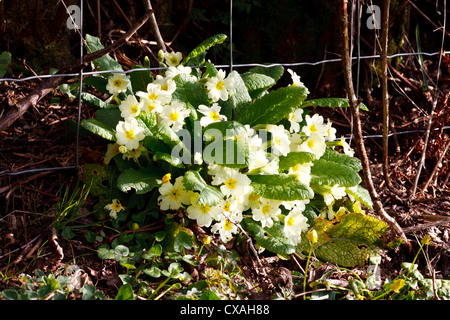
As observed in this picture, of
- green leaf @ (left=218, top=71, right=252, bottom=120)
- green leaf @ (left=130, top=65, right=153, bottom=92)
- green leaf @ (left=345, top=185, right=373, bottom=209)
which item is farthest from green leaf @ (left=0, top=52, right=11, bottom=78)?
green leaf @ (left=345, top=185, right=373, bottom=209)

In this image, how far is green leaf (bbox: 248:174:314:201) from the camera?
2258mm

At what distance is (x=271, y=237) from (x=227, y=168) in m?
0.35

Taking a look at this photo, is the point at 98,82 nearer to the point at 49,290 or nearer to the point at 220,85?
the point at 220,85

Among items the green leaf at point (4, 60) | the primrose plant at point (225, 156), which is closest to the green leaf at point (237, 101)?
the primrose plant at point (225, 156)

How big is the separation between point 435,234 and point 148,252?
1355 mm

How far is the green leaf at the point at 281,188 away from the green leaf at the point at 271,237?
0.17 meters

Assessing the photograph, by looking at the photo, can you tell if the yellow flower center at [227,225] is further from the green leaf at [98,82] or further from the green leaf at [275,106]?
the green leaf at [98,82]

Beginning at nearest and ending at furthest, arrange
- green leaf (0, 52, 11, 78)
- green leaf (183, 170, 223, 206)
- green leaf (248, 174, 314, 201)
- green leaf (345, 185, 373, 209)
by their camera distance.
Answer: green leaf (183, 170, 223, 206), green leaf (248, 174, 314, 201), green leaf (345, 185, 373, 209), green leaf (0, 52, 11, 78)

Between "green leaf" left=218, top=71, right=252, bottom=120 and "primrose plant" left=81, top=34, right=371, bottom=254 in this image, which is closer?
"primrose plant" left=81, top=34, right=371, bottom=254

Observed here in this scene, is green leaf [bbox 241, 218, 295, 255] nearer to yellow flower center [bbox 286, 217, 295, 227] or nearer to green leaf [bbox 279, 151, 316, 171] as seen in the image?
yellow flower center [bbox 286, 217, 295, 227]

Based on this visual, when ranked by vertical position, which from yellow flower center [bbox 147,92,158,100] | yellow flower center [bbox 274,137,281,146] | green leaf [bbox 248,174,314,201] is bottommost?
green leaf [bbox 248,174,314,201]
